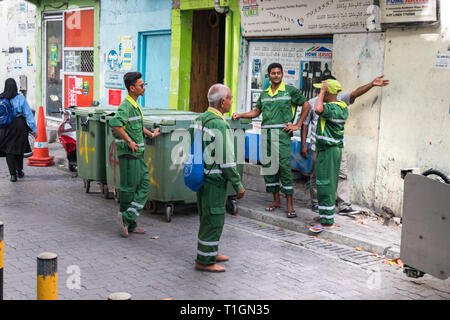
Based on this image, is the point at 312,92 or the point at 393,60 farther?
the point at 312,92

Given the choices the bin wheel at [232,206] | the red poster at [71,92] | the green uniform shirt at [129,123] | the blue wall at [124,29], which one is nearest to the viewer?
the green uniform shirt at [129,123]

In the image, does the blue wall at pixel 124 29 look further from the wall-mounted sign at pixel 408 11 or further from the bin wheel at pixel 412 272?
the bin wheel at pixel 412 272

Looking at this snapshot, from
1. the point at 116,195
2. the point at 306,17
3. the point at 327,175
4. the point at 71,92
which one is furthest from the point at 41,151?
the point at 327,175

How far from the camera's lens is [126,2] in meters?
13.9

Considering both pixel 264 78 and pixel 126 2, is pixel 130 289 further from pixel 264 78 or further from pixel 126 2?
pixel 126 2

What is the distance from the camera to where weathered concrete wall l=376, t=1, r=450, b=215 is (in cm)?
748

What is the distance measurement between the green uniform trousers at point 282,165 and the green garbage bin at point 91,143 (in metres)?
2.57

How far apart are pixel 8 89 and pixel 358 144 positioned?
5.96 meters

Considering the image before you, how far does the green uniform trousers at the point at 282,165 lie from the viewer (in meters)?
8.23

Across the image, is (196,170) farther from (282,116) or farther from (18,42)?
(18,42)

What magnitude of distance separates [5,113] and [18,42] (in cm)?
908

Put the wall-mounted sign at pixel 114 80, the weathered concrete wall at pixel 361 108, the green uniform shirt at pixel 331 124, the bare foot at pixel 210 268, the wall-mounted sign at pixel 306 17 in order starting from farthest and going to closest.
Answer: the wall-mounted sign at pixel 114 80 → the wall-mounted sign at pixel 306 17 → the weathered concrete wall at pixel 361 108 → the green uniform shirt at pixel 331 124 → the bare foot at pixel 210 268

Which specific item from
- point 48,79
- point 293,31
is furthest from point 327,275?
point 48,79

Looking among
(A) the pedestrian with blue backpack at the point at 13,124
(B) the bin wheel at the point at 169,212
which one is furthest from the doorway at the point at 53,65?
(B) the bin wheel at the point at 169,212
